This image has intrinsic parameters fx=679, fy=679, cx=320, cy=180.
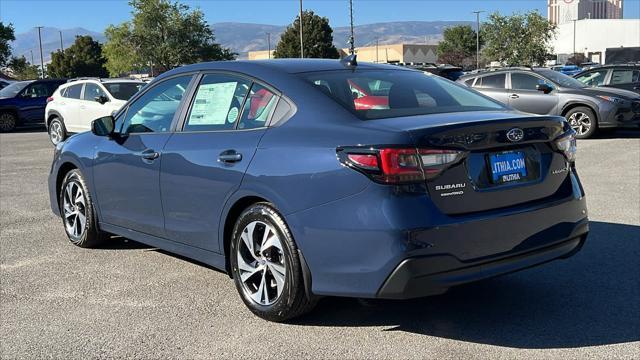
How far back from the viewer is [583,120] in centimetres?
1459

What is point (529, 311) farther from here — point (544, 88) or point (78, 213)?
point (544, 88)

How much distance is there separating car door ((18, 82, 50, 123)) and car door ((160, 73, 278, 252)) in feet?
65.2

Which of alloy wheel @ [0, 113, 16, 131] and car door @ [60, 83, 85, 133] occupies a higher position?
car door @ [60, 83, 85, 133]

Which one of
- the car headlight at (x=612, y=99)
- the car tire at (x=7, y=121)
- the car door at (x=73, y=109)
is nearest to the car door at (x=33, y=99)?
the car tire at (x=7, y=121)

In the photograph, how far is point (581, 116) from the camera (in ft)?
47.9

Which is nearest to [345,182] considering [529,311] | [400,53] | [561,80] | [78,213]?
[529,311]

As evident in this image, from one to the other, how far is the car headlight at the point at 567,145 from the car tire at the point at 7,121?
22.0m

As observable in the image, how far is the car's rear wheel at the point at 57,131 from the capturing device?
1712cm

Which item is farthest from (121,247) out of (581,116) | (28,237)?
(581,116)

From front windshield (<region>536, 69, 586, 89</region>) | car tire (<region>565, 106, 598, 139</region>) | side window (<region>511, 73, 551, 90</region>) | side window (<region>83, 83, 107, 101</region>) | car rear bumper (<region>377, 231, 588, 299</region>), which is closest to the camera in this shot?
car rear bumper (<region>377, 231, 588, 299</region>)

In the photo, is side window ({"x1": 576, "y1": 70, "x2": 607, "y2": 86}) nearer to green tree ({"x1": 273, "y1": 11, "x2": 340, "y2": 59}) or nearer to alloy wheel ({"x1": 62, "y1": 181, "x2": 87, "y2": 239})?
alloy wheel ({"x1": 62, "y1": 181, "x2": 87, "y2": 239})

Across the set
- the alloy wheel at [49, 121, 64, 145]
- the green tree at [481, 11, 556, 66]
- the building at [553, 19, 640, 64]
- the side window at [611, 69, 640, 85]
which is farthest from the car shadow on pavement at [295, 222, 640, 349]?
the building at [553, 19, 640, 64]

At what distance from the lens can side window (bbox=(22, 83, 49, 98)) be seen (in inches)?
892

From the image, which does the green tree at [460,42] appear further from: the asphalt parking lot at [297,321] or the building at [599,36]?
the asphalt parking lot at [297,321]
